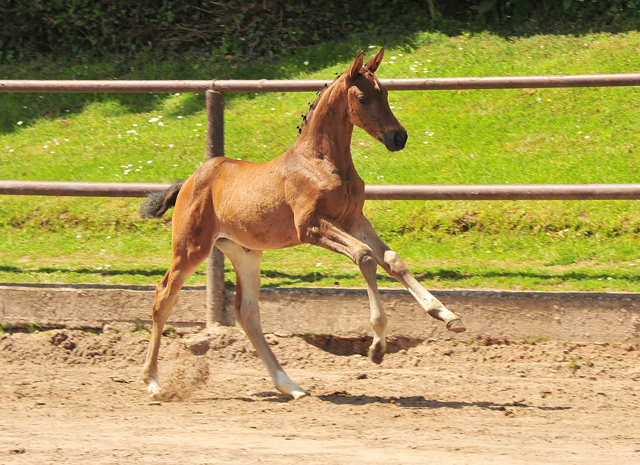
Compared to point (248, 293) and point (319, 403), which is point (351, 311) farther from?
point (319, 403)

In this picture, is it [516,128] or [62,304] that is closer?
[62,304]

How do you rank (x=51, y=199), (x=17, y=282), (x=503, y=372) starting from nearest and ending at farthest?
(x=503, y=372), (x=17, y=282), (x=51, y=199)

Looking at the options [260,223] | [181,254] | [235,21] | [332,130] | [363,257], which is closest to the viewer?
[363,257]

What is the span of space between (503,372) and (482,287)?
721 millimetres

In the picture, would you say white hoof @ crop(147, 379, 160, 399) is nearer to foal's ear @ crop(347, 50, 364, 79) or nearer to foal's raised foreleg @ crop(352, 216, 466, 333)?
foal's raised foreleg @ crop(352, 216, 466, 333)

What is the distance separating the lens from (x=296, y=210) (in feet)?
15.1

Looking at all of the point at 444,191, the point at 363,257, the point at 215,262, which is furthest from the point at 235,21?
the point at 363,257

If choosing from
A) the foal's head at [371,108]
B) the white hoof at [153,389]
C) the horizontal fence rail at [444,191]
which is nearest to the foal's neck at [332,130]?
the foal's head at [371,108]

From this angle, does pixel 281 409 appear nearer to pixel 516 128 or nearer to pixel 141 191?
pixel 141 191

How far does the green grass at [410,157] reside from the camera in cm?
625

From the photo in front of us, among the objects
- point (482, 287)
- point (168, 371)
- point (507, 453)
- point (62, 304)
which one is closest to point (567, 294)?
point (482, 287)

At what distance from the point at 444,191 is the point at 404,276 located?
130 cm

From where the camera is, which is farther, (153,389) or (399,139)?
(153,389)

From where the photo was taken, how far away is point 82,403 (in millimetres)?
4754
